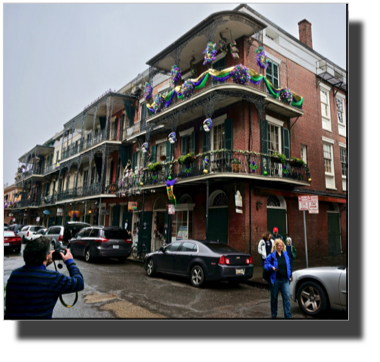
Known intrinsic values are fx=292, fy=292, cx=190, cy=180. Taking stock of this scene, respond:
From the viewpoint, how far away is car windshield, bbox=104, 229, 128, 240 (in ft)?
45.5

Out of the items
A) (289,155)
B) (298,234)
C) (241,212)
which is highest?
(289,155)

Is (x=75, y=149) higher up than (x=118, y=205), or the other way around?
(x=75, y=149)

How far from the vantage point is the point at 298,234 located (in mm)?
15391

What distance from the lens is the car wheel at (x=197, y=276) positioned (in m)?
Result: 8.87

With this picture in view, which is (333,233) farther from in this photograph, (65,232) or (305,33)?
(65,232)

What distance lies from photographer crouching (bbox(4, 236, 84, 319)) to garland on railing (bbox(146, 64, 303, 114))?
11.7 meters

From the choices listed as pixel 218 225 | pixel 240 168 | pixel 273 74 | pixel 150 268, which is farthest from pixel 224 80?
pixel 150 268

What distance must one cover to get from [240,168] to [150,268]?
5.64m

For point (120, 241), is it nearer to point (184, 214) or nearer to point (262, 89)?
point (184, 214)

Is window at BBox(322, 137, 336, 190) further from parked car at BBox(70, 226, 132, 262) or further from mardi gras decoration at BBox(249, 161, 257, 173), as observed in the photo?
parked car at BBox(70, 226, 132, 262)

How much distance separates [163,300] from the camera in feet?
23.7

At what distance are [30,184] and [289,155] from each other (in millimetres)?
37961

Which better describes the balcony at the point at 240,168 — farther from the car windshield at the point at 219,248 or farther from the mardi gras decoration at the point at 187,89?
the car windshield at the point at 219,248
